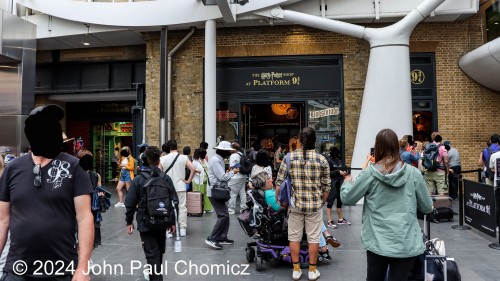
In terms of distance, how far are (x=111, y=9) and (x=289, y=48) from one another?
19.8ft

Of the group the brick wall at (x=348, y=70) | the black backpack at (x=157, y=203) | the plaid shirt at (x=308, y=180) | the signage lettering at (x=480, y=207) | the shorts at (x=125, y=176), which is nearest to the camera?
the black backpack at (x=157, y=203)

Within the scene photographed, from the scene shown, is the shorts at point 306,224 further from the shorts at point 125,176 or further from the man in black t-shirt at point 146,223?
the shorts at point 125,176

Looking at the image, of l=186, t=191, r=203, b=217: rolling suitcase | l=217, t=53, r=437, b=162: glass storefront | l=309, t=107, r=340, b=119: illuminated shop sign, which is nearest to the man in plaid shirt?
l=186, t=191, r=203, b=217: rolling suitcase

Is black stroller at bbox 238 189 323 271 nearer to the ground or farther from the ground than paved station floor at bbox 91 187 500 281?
farther from the ground

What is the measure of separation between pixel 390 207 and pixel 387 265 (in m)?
0.47

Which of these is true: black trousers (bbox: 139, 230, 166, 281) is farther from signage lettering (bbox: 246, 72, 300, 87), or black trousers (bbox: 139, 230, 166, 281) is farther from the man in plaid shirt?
signage lettering (bbox: 246, 72, 300, 87)

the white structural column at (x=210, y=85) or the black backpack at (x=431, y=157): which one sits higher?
the white structural column at (x=210, y=85)

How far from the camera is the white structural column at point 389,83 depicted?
35.1 feet

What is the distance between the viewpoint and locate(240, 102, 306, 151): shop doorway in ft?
48.4

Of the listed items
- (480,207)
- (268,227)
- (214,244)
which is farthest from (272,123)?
(268,227)

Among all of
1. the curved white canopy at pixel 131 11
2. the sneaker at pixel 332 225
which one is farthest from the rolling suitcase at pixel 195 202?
the curved white canopy at pixel 131 11

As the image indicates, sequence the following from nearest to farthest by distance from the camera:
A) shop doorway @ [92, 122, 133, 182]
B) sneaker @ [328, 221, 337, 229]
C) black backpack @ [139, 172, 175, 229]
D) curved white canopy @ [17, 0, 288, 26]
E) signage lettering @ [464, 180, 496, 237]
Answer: black backpack @ [139, 172, 175, 229], signage lettering @ [464, 180, 496, 237], sneaker @ [328, 221, 337, 229], curved white canopy @ [17, 0, 288, 26], shop doorway @ [92, 122, 133, 182]

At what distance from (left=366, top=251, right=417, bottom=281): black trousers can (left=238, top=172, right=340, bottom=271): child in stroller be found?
2.37m

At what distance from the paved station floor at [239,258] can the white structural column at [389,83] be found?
3.52 m
